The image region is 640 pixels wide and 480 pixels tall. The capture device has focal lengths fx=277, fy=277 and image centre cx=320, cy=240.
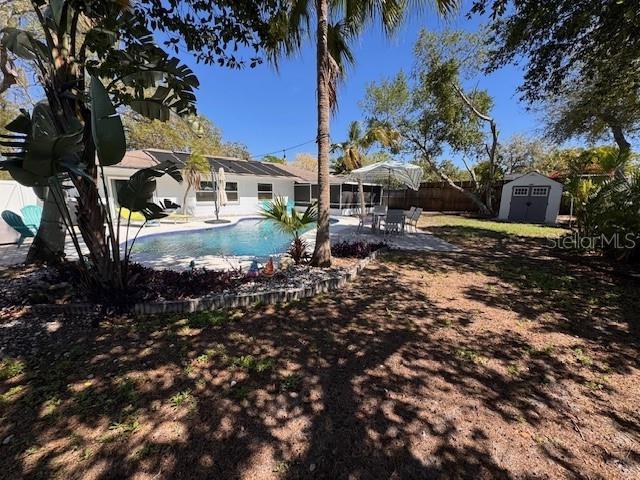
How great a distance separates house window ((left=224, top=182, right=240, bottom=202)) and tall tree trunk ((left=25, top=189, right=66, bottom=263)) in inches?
500

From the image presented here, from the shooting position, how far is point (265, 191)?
2011cm

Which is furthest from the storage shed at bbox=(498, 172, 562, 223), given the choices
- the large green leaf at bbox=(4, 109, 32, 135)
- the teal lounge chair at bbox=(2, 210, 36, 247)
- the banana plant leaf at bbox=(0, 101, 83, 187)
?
the teal lounge chair at bbox=(2, 210, 36, 247)

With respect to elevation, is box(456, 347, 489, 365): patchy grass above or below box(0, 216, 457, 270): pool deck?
below

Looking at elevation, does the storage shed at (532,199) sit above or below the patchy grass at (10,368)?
above

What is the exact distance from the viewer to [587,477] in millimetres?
1886

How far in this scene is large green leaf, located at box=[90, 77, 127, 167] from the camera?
3.12 meters

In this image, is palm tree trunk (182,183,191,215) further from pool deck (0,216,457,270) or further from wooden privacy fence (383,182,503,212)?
wooden privacy fence (383,182,503,212)

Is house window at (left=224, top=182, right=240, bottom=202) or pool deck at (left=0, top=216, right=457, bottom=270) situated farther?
house window at (left=224, top=182, right=240, bottom=202)

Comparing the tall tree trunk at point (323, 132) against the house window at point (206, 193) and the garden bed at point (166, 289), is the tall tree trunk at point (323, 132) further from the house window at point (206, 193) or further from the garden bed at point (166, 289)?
the house window at point (206, 193)

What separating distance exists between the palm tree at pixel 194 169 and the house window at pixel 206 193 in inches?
60.2

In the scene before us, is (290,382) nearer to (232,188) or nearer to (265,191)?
(232,188)

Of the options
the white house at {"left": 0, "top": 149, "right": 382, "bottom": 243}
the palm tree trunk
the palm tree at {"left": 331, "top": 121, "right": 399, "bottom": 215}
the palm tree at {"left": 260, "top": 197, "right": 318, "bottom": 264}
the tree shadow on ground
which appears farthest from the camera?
the palm tree at {"left": 331, "top": 121, "right": 399, "bottom": 215}

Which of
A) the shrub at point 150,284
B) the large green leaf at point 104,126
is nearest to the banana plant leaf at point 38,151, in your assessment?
the large green leaf at point 104,126

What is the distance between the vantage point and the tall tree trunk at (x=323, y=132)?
5328 millimetres
